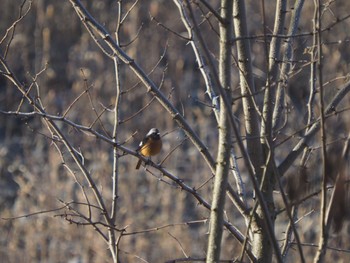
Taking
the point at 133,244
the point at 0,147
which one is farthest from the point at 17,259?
the point at 0,147

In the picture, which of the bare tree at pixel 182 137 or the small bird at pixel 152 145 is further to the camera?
the small bird at pixel 152 145

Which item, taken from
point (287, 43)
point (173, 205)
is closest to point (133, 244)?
point (173, 205)

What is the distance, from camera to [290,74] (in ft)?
8.74

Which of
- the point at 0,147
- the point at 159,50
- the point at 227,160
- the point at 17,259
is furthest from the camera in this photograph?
the point at 159,50

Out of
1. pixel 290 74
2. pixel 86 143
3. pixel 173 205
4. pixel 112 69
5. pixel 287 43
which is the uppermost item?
Answer: pixel 112 69

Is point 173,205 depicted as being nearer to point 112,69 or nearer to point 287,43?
point 112,69

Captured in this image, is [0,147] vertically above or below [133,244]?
above

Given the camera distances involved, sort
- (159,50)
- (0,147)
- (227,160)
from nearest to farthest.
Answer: (227,160) → (0,147) → (159,50)

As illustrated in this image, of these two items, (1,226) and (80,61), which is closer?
(1,226)

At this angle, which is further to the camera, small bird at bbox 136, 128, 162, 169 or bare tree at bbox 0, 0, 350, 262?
small bird at bbox 136, 128, 162, 169

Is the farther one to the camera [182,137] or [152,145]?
[182,137]

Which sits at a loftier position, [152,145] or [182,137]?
[182,137]

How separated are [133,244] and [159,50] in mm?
3653

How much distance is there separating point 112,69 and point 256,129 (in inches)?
291
